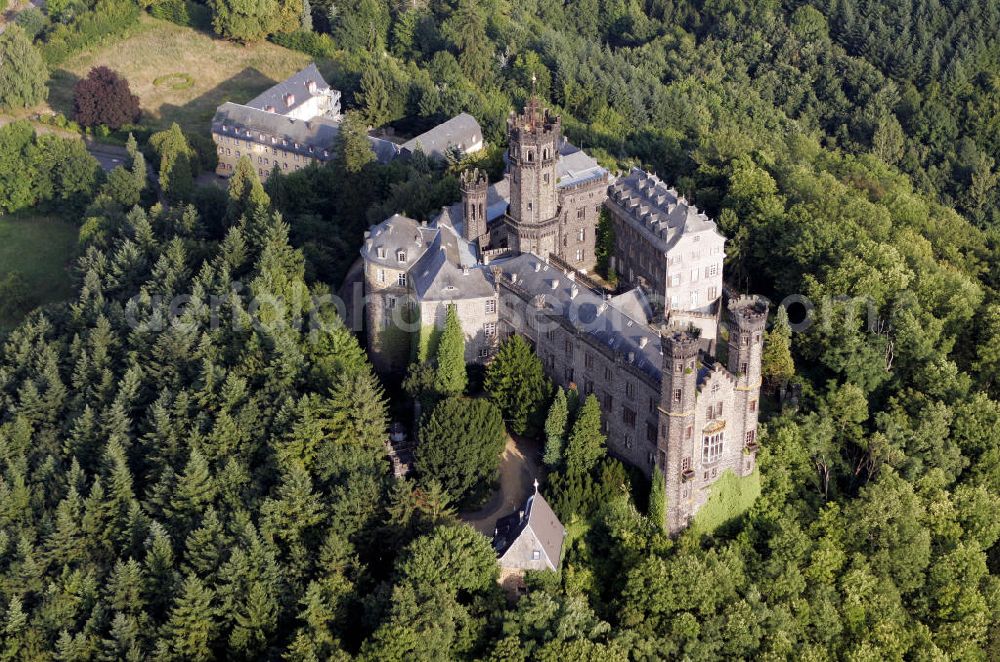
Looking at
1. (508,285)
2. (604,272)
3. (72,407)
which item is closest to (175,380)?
(72,407)

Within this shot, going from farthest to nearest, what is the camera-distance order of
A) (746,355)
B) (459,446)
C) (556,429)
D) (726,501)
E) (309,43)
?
(309,43)
(726,501)
(556,429)
(459,446)
(746,355)

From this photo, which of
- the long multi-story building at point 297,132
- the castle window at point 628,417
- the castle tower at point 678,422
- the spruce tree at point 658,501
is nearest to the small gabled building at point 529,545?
the spruce tree at point 658,501

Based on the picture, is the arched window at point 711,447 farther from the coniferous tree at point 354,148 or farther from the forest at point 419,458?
the coniferous tree at point 354,148

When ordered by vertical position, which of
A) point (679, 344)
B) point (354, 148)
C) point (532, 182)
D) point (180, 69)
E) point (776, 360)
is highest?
point (679, 344)

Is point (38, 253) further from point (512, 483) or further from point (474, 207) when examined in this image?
point (512, 483)

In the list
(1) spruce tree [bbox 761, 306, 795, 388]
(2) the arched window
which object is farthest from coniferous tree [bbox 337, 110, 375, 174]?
(2) the arched window

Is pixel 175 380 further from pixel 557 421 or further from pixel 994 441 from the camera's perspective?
pixel 994 441

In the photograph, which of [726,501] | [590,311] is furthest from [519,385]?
[726,501]
